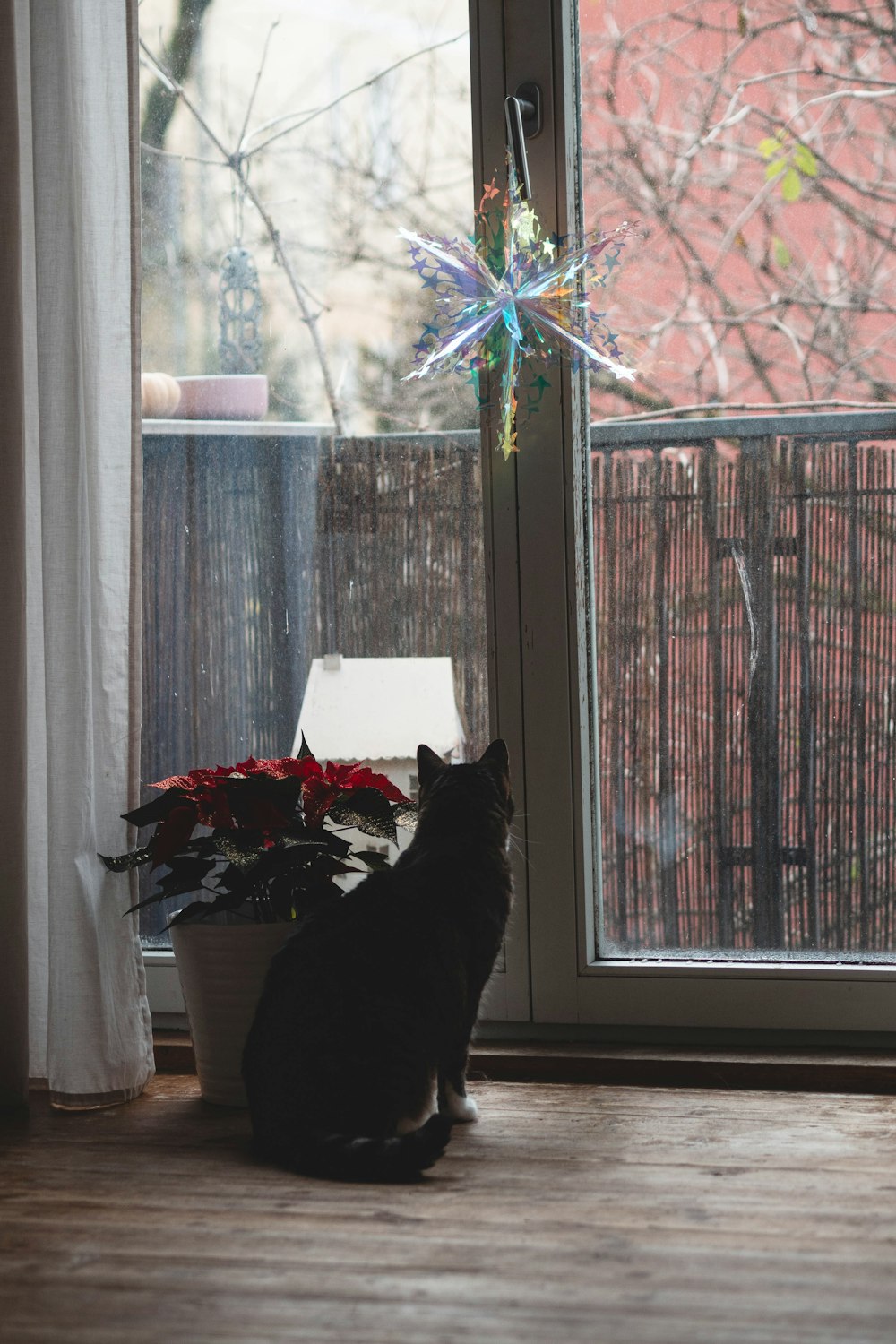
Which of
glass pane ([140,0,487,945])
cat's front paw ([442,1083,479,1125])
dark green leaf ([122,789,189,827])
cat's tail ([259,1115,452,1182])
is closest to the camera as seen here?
cat's tail ([259,1115,452,1182])

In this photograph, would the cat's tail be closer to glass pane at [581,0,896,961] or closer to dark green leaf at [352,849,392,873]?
dark green leaf at [352,849,392,873]

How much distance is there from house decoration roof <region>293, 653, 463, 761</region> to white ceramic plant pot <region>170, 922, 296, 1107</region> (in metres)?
0.39

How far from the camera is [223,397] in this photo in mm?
2055

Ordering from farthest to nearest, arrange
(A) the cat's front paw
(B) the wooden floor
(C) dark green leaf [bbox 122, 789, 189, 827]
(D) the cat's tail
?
(C) dark green leaf [bbox 122, 789, 189, 827] < (A) the cat's front paw < (D) the cat's tail < (B) the wooden floor

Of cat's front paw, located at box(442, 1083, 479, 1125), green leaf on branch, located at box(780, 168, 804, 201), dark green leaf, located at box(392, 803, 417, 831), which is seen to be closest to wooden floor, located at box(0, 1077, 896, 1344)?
cat's front paw, located at box(442, 1083, 479, 1125)

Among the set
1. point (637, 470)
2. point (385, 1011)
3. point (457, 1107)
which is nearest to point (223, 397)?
point (637, 470)

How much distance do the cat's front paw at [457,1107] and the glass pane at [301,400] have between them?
0.52 metres

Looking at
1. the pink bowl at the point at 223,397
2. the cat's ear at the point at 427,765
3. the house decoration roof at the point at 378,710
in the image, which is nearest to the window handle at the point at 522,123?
the pink bowl at the point at 223,397

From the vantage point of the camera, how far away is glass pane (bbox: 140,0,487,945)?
6.50 feet

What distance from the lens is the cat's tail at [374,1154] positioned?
4.53 feet

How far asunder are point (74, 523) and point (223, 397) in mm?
373

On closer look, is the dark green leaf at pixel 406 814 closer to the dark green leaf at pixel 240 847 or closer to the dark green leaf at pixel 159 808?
the dark green leaf at pixel 240 847

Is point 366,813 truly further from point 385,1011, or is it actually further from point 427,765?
point 385,1011

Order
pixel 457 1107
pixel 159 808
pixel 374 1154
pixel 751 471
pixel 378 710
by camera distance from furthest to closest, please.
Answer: pixel 378 710, pixel 751 471, pixel 159 808, pixel 457 1107, pixel 374 1154
